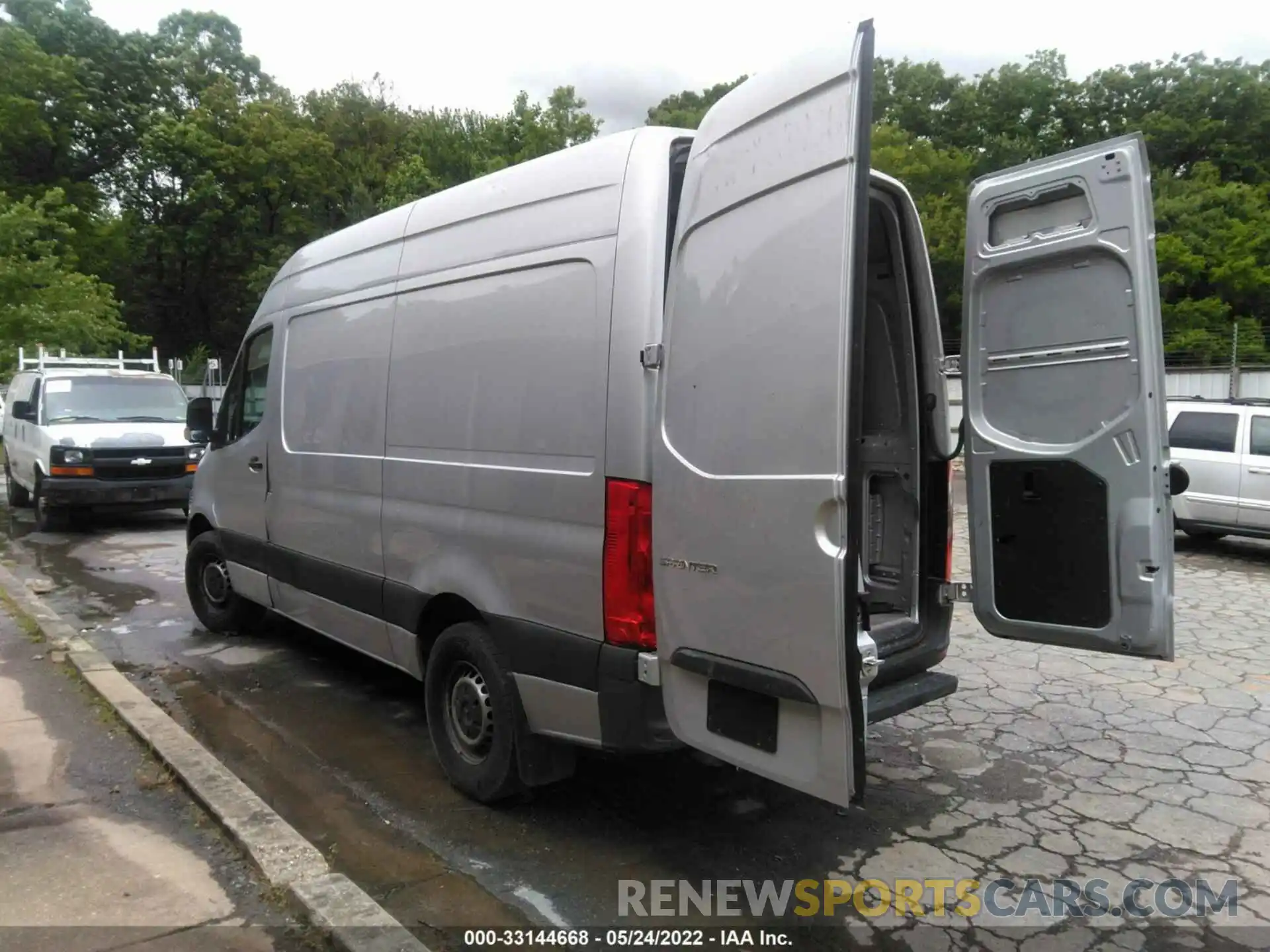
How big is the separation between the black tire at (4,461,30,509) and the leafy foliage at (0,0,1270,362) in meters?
9.44

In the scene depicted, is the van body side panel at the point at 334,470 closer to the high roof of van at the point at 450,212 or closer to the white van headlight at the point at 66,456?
the high roof of van at the point at 450,212

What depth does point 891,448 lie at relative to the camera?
163 inches

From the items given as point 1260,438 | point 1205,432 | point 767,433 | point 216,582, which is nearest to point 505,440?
point 767,433

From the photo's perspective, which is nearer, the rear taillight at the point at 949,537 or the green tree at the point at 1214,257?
the rear taillight at the point at 949,537

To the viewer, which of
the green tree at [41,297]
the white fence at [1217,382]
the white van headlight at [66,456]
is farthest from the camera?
the green tree at [41,297]

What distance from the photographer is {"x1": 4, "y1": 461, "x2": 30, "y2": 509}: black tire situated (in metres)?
14.4

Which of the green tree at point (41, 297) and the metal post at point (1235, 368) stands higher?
the green tree at point (41, 297)

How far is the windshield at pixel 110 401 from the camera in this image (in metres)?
12.4

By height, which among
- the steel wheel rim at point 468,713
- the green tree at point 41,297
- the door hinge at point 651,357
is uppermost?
the green tree at point 41,297

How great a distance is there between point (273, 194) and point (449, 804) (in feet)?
104

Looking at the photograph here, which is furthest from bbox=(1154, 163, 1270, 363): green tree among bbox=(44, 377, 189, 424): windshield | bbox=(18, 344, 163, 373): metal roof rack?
bbox=(18, 344, 163, 373): metal roof rack

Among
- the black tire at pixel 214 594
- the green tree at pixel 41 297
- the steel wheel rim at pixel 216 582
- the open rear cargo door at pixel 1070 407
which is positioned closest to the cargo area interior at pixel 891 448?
the open rear cargo door at pixel 1070 407

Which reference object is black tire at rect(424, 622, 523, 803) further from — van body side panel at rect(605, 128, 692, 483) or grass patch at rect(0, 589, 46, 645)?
grass patch at rect(0, 589, 46, 645)

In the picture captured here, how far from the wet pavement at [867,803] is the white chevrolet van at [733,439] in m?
0.41
